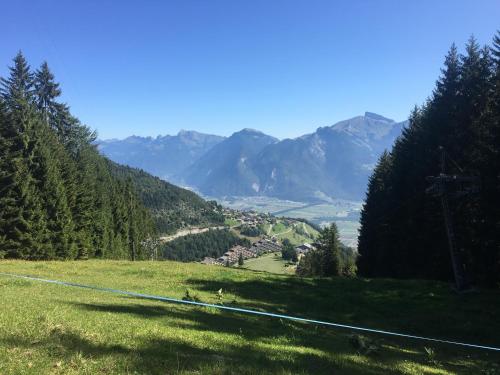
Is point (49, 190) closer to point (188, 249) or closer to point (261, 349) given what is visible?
point (261, 349)

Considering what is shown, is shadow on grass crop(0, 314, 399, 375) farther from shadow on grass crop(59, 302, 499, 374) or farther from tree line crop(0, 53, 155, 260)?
tree line crop(0, 53, 155, 260)

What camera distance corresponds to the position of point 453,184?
27.2m

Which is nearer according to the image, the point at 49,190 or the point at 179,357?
the point at 179,357

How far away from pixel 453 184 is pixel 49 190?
140 ft

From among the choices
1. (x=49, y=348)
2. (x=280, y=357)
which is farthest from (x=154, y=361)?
(x=280, y=357)

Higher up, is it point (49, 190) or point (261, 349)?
point (49, 190)

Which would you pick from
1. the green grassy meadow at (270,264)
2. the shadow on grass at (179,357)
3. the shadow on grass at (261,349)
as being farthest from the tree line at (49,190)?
the green grassy meadow at (270,264)

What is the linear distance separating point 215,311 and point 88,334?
26.7 ft

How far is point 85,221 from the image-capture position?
5925 cm

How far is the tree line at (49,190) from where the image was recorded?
4141 centimetres

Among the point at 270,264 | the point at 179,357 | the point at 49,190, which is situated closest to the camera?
the point at 179,357

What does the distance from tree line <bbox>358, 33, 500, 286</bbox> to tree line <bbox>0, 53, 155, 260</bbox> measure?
132 feet

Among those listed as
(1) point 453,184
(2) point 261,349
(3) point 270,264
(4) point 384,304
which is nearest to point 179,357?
(2) point 261,349

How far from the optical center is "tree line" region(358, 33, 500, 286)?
89.7 ft
